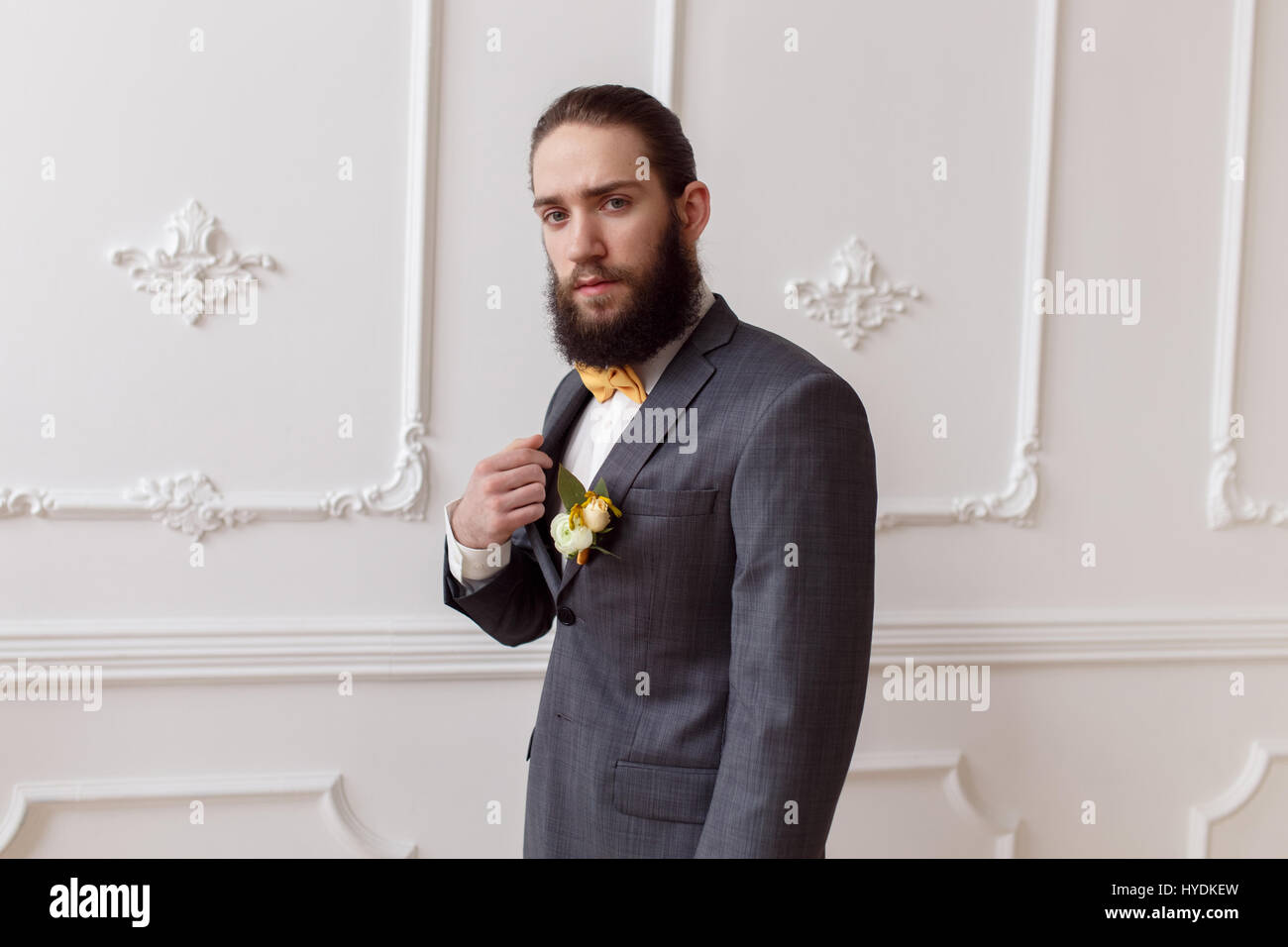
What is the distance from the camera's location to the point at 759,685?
4.31ft

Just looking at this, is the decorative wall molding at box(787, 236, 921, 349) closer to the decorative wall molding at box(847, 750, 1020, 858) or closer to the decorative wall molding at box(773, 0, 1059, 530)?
the decorative wall molding at box(773, 0, 1059, 530)

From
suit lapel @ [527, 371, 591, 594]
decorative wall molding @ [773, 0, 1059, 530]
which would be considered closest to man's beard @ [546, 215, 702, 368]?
suit lapel @ [527, 371, 591, 594]

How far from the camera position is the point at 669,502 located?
1422 millimetres

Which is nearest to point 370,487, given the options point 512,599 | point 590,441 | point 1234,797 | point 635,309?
point 512,599

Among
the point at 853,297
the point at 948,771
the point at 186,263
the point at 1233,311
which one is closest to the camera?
the point at 186,263

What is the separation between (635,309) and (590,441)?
28cm

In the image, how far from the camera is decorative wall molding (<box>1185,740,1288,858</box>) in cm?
287

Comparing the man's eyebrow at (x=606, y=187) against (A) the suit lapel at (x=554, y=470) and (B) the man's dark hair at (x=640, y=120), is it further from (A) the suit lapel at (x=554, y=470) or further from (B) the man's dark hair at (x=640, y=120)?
(A) the suit lapel at (x=554, y=470)

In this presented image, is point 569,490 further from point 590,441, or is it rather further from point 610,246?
point 610,246

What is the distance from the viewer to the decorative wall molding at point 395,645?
2240mm

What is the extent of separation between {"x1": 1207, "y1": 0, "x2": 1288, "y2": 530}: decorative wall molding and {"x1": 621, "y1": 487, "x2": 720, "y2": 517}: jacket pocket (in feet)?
6.91
